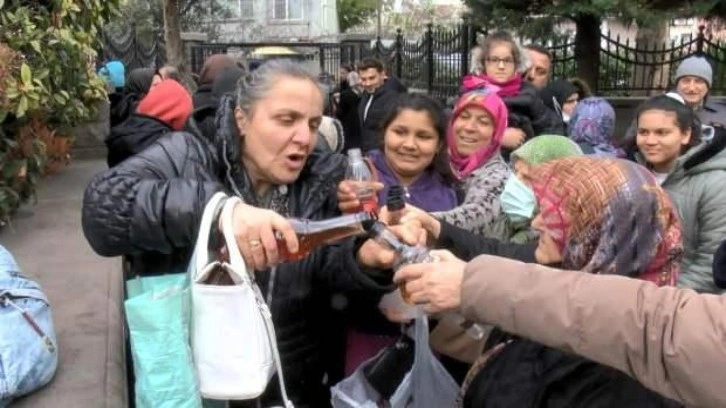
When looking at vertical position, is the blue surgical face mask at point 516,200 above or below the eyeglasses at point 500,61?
below

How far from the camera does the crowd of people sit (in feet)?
4.56

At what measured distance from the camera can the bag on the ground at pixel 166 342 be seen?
166 cm

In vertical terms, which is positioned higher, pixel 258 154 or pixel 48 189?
pixel 258 154

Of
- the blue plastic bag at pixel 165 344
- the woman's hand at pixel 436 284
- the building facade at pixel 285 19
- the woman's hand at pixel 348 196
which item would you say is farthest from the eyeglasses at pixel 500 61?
the building facade at pixel 285 19

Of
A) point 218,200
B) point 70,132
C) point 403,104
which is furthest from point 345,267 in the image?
point 70,132

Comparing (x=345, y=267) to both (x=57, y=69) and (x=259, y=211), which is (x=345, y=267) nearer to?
(x=259, y=211)

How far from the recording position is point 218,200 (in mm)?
1702

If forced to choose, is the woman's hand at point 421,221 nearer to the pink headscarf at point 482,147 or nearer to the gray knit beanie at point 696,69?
the pink headscarf at point 482,147

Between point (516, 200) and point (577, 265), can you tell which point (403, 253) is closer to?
point (577, 265)

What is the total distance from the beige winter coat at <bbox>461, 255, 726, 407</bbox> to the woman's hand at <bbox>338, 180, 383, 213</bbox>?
0.59 m

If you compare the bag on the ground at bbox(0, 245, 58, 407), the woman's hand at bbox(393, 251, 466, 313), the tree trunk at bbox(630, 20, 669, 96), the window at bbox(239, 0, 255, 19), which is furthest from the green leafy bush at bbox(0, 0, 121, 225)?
the window at bbox(239, 0, 255, 19)

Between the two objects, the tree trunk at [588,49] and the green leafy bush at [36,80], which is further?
the tree trunk at [588,49]

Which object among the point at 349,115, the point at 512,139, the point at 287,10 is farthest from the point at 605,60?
the point at 287,10

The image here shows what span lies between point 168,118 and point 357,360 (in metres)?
2.46
